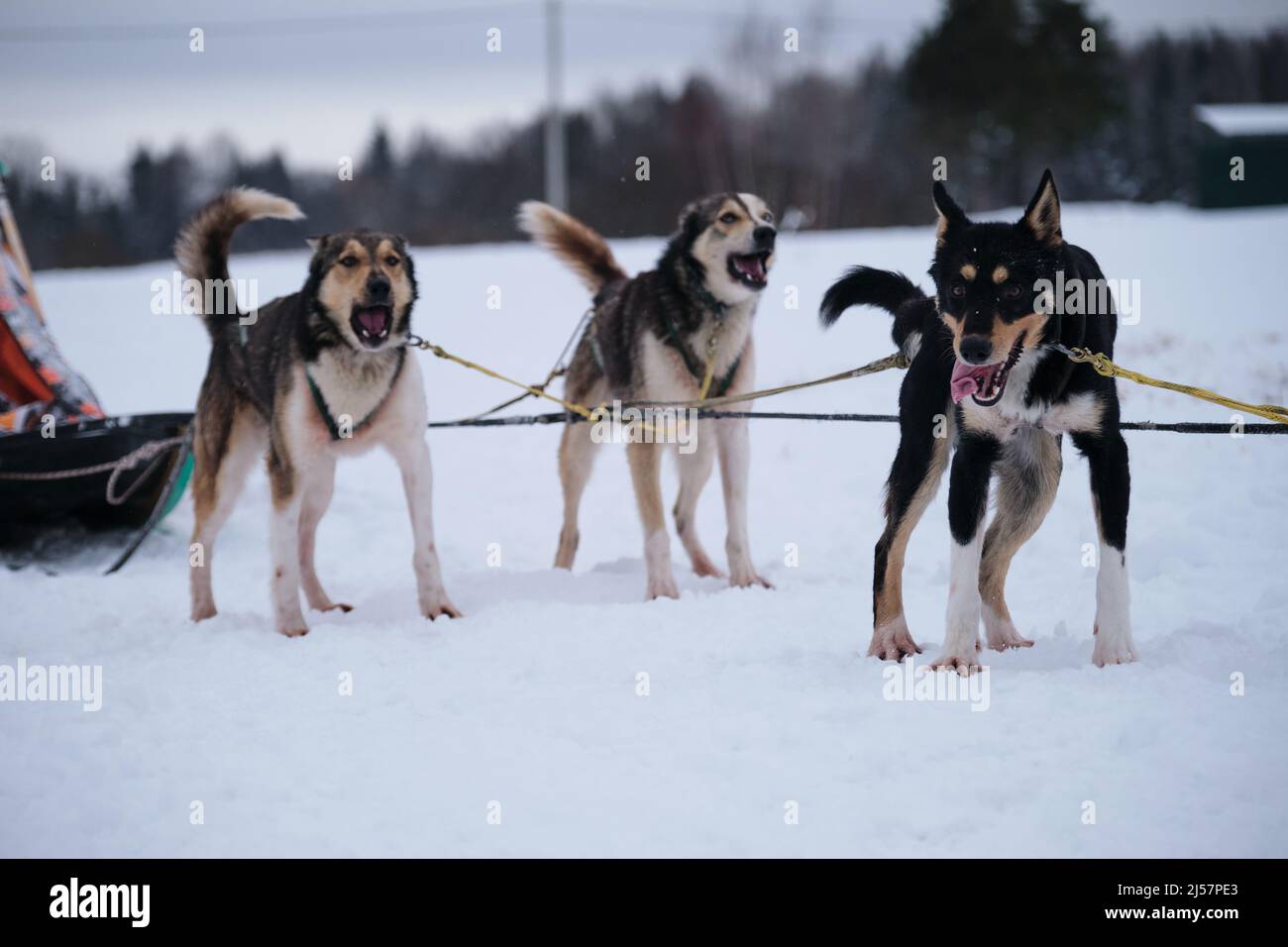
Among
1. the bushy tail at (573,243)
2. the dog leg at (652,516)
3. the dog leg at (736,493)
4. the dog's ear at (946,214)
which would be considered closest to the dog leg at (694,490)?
the dog leg at (736,493)

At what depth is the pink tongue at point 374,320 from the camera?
448 centimetres

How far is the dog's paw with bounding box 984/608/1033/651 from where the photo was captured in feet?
12.4

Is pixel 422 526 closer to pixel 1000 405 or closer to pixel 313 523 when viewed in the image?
pixel 313 523

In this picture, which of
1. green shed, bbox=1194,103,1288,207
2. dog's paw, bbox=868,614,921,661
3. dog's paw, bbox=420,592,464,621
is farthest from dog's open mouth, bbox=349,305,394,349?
green shed, bbox=1194,103,1288,207

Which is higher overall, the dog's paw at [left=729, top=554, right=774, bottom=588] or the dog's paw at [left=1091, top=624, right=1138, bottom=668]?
the dog's paw at [left=1091, top=624, right=1138, bottom=668]

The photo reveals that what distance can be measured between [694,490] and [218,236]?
2.25 meters

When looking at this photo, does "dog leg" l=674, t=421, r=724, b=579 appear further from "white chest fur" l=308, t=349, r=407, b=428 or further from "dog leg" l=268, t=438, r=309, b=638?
"dog leg" l=268, t=438, r=309, b=638

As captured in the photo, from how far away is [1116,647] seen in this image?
Result: 336 centimetres

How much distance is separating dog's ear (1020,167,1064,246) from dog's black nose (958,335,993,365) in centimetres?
35

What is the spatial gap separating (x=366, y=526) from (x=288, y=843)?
4764 millimetres

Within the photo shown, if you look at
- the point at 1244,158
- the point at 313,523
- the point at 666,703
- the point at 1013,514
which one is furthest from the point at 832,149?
the point at 666,703

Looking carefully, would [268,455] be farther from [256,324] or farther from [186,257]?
[186,257]

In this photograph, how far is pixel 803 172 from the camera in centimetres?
2692

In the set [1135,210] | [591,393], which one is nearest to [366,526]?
[591,393]
